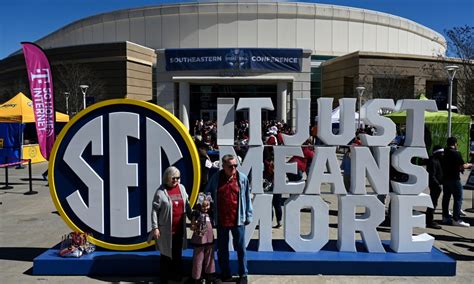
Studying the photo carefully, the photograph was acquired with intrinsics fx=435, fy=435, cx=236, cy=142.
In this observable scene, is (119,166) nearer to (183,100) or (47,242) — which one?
(47,242)

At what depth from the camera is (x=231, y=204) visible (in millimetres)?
5160

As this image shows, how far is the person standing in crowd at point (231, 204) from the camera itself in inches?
203

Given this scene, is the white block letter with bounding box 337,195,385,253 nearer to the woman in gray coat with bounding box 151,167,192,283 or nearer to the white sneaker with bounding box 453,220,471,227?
the woman in gray coat with bounding box 151,167,192,283

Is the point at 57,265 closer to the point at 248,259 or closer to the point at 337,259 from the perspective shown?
the point at 248,259

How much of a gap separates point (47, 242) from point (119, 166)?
2474mm

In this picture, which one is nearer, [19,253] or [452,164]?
[19,253]

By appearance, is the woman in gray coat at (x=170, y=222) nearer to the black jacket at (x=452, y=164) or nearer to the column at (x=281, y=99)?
the black jacket at (x=452, y=164)

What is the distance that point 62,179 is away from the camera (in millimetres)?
6211

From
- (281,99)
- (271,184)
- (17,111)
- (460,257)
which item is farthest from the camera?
(281,99)

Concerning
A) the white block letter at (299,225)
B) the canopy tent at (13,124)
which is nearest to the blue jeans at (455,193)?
the white block letter at (299,225)

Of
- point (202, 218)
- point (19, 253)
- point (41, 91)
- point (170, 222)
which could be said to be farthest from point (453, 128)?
point (19, 253)

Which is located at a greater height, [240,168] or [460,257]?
[240,168]

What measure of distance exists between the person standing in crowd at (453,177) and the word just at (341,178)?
2.62 metres

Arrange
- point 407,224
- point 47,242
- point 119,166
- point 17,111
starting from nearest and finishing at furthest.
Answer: point 119,166 < point 407,224 < point 47,242 < point 17,111
